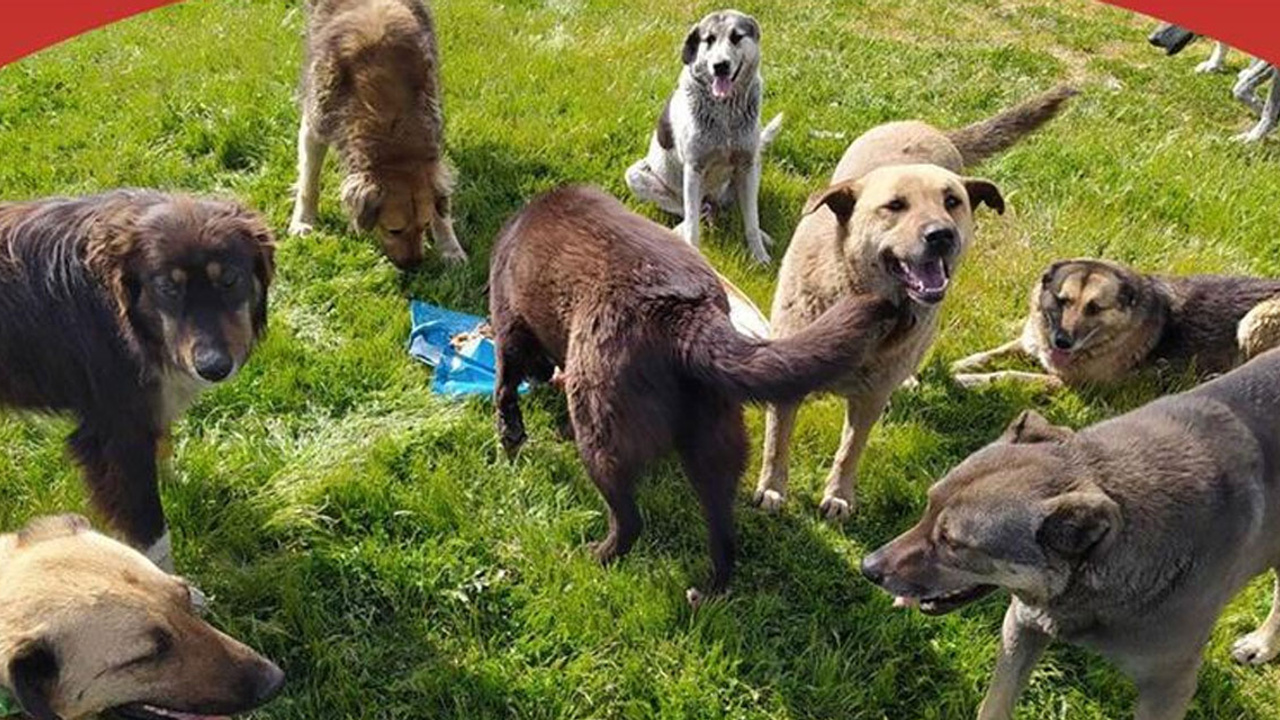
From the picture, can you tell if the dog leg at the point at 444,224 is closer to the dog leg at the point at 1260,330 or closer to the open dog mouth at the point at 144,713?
the open dog mouth at the point at 144,713

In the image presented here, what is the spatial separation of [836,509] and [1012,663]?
1.19 metres

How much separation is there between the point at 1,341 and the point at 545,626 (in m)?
2.25

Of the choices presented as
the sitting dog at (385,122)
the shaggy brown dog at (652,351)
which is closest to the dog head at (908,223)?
the shaggy brown dog at (652,351)

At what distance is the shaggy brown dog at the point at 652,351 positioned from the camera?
3389 millimetres

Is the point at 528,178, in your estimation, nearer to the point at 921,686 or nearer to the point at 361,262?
the point at 361,262

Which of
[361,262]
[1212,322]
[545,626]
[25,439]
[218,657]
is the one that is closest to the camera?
[218,657]

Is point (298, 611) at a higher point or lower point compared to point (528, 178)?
lower

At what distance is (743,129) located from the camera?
21.7ft

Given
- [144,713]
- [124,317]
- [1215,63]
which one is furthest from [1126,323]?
[1215,63]

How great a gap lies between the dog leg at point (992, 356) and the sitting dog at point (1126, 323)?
9 cm

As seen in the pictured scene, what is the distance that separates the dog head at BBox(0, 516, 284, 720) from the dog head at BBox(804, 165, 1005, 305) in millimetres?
2787

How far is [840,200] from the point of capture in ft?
14.4

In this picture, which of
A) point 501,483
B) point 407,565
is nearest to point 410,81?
point 501,483

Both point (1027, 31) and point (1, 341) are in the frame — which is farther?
point (1027, 31)
